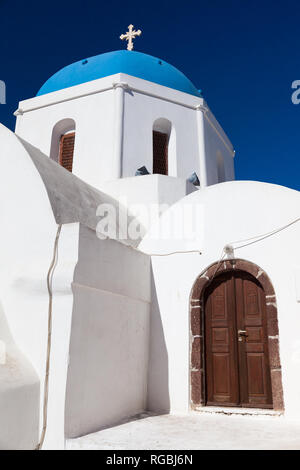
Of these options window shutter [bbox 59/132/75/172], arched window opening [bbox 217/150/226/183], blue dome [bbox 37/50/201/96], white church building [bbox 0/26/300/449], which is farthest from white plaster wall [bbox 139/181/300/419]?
blue dome [bbox 37/50/201/96]

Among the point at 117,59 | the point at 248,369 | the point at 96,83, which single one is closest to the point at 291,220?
the point at 248,369

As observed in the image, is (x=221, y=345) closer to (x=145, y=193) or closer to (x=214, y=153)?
(x=145, y=193)

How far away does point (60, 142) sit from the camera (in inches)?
387

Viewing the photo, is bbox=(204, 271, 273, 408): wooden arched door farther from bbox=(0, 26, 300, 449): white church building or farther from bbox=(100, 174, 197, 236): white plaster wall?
bbox=(100, 174, 197, 236): white plaster wall

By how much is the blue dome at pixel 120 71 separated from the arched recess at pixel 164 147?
3.95 feet

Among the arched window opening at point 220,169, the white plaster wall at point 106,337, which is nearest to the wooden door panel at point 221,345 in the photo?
the white plaster wall at point 106,337

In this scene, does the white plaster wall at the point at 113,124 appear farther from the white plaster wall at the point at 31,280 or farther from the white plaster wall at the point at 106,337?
the white plaster wall at the point at 106,337

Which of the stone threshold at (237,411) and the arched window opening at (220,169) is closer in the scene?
the stone threshold at (237,411)

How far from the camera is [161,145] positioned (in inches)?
387

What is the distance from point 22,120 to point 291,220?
737 cm

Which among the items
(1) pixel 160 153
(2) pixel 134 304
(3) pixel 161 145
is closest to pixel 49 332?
(2) pixel 134 304

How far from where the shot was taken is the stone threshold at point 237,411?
504 cm

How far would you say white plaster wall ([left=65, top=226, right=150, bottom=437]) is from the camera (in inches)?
169

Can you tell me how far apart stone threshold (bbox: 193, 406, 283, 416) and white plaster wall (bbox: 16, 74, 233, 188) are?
5.11m
